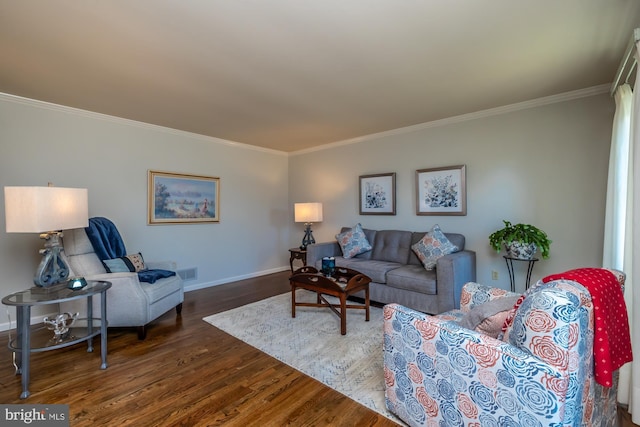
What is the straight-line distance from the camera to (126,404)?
1.79 metres

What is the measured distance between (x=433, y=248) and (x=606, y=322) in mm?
2285

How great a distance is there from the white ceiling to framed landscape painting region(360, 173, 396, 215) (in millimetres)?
1210

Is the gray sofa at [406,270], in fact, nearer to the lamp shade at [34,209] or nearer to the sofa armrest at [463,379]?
the sofa armrest at [463,379]

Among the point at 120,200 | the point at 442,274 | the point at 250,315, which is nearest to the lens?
the point at 442,274

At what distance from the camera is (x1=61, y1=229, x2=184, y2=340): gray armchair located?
2641 mm

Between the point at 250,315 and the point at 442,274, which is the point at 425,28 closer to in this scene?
the point at 442,274

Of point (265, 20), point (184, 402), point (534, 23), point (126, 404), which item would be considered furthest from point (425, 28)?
point (126, 404)

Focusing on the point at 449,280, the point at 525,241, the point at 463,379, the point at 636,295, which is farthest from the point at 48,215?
the point at 525,241

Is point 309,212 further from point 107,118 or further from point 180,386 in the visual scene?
point 180,386

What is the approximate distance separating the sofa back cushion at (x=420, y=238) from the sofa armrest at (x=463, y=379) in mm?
2355

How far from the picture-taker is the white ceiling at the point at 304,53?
5.62ft

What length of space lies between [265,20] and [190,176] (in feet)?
9.87

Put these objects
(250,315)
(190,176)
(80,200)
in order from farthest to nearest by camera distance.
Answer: (190,176), (250,315), (80,200)

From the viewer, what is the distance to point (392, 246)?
13.4 ft
